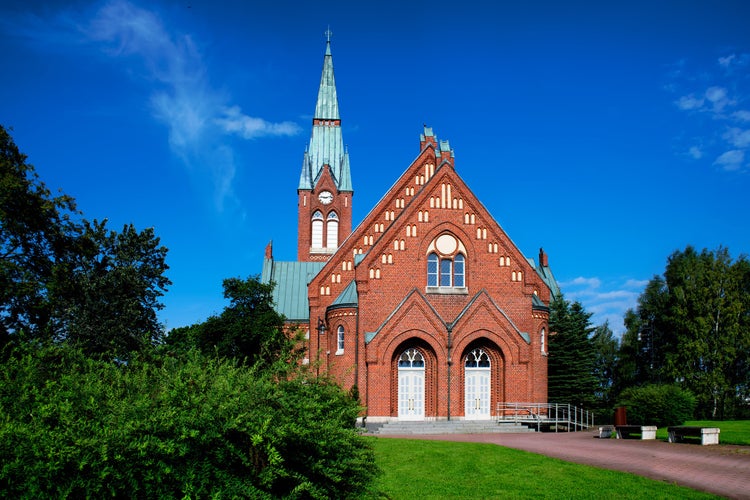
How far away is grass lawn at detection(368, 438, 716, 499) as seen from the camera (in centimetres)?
1378

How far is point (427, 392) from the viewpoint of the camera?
3378 centimetres

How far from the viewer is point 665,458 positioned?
19.0m

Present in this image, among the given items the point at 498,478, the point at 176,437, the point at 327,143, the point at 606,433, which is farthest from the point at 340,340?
the point at 327,143

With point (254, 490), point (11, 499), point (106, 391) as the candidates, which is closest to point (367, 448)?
point (254, 490)

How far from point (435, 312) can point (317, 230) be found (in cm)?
2591

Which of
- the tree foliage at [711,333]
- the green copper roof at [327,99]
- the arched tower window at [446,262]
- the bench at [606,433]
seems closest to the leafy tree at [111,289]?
the arched tower window at [446,262]

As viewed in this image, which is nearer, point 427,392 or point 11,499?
point 11,499

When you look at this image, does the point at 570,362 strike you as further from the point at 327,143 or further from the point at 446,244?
the point at 327,143

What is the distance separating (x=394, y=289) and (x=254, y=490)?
26.0 m

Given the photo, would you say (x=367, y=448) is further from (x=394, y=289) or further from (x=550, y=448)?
(x=394, y=289)

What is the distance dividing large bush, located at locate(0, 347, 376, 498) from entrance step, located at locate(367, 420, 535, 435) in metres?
20.1

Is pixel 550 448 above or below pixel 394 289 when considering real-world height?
below

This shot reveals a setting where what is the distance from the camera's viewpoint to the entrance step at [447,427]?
30094 millimetres

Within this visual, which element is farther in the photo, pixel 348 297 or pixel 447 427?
pixel 348 297
